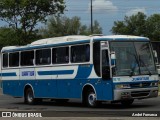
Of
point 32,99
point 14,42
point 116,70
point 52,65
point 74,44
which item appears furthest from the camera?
point 14,42

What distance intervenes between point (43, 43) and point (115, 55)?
5.56 m

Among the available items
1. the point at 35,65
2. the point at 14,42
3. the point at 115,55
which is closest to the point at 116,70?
the point at 115,55

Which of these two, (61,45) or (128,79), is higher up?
(61,45)

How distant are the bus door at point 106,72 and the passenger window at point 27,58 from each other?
5842 millimetres

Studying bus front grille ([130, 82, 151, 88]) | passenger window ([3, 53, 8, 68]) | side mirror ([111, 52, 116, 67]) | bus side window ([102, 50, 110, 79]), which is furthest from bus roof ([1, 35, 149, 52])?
bus front grille ([130, 82, 151, 88])

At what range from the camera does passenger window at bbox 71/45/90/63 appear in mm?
20422

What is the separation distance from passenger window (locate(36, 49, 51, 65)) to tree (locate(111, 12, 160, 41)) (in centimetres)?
5862

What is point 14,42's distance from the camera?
154 ft

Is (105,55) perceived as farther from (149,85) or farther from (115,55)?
(149,85)

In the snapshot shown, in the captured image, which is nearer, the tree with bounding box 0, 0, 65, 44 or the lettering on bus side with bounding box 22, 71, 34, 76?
the lettering on bus side with bounding box 22, 71, 34, 76

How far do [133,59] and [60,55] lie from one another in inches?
154

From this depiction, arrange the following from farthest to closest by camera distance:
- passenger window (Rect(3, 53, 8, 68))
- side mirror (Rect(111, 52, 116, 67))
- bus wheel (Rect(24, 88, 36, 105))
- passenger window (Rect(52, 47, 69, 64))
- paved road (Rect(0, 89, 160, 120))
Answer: passenger window (Rect(3, 53, 8, 68)) < bus wheel (Rect(24, 88, 36, 105)) < passenger window (Rect(52, 47, 69, 64)) < side mirror (Rect(111, 52, 116, 67)) < paved road (Rect(0, 89, 160, 120))

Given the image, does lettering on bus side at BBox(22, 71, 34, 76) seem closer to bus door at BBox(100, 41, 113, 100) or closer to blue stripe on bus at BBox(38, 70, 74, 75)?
blue stripe on bus at BBox(38, 70, 74, 75)

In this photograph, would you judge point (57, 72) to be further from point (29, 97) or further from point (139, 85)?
point (139, 85)
